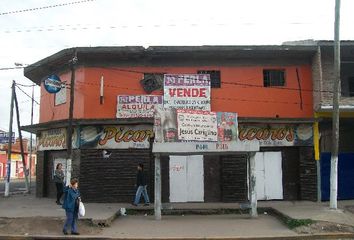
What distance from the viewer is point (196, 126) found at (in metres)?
16.1

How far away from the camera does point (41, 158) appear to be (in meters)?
23.5

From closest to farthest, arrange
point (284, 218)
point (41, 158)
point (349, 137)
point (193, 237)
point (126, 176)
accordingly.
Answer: point (193, 237), point (284, 218), point (126, 176), point (349, 137), point (41, 158)

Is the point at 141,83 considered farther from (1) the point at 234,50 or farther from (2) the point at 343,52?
(2) the point at 343,52

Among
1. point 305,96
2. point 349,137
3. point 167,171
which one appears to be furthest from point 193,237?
point 349,137

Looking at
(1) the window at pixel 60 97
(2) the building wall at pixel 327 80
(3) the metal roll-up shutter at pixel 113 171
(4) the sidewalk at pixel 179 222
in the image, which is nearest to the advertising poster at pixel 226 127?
(4) the sidewalk at pixel 179 222

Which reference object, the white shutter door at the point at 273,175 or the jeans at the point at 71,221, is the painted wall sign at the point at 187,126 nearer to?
the jeans at the point at 71,221

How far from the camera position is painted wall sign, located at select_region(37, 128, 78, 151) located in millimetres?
21406

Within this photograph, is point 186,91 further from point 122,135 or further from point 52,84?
point 52,84

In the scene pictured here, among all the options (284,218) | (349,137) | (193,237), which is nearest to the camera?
(193,237)

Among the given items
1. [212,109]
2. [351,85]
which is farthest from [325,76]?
[212,109]

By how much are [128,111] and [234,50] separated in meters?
5.17

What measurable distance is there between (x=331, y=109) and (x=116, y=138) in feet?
29.4

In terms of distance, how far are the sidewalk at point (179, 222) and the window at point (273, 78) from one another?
551cm

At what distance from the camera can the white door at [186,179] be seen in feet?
66.7
